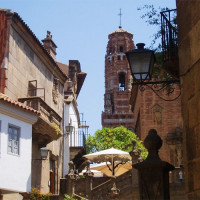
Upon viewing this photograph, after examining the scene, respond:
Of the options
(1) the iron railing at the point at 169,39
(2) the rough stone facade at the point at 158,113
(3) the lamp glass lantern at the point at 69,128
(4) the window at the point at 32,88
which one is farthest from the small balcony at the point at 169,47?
(2) the rough stone facade at the point at 158,113

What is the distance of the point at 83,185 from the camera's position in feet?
80.5

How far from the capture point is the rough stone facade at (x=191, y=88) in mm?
6480

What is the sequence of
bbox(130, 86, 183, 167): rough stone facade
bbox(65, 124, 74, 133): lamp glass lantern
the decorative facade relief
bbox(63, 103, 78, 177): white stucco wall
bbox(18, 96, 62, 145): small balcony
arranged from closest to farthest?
bbox(18, 96, 62, 145): small balcony
bbox(65, 124, 74, 133): lamp glass lantern
bbox(63, 103, 78, 177): white stucco wall
bbox(130, 86, 183, 167): rough stone facade
the decorative facade relief

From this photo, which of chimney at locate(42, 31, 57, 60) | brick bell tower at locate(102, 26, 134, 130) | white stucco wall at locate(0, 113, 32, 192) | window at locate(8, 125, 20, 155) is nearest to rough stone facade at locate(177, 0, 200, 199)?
white stucco wall at locate(0, 113, 32, 192)

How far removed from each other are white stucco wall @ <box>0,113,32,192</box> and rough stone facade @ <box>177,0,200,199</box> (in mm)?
12196

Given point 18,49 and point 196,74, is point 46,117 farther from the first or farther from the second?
point 196,74

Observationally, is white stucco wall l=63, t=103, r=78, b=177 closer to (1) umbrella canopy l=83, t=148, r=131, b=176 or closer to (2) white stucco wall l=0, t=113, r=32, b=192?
(1) umbrella canopy l=83, t=148, r=131, b=176

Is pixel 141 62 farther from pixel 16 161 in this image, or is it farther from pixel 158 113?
pixel 158 113

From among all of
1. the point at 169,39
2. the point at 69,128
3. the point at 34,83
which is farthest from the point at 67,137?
the point at 169,39

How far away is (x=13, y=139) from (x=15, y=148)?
1.25ft

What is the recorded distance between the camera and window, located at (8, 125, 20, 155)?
1889cm

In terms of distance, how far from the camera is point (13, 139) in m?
19.2

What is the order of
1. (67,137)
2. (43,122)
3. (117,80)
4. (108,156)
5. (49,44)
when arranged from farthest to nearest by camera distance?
(117,80)
(49,44)
(67,137)
(108,156)
(43,122)

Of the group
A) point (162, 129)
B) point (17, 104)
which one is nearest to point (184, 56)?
point (17, 104)
